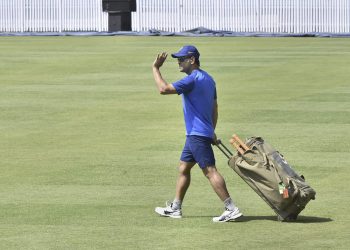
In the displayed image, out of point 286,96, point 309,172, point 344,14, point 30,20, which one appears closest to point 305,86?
point 286,96

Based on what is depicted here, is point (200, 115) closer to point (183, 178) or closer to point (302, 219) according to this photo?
point (183, 178)

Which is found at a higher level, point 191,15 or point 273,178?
point 191,15

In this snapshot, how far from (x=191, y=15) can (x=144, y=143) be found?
27.2 metres

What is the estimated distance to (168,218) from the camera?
13.1 metres

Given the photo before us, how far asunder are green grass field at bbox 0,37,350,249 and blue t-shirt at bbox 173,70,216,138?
40.5 inches

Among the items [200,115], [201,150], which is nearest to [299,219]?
[201,150]

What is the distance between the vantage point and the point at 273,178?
12531mm

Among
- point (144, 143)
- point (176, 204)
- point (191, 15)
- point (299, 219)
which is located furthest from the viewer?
point (191, 15)

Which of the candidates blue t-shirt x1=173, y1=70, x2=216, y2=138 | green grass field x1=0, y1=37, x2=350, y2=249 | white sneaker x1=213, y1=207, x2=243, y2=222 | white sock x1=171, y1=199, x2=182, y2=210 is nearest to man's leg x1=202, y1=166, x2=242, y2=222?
white sneaker x1=213, y1=207, x2=243, y2=222

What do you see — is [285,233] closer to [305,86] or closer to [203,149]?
[203,149]

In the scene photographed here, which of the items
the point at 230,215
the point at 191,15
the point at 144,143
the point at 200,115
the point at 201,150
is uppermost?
the point at 200,115

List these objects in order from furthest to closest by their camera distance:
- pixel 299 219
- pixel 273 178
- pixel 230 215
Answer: pixel 299 219 < pixel 230 215 < pixel 273 178

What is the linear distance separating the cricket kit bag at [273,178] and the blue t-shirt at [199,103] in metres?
0.38

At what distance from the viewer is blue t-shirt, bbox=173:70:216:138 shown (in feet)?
41.6
